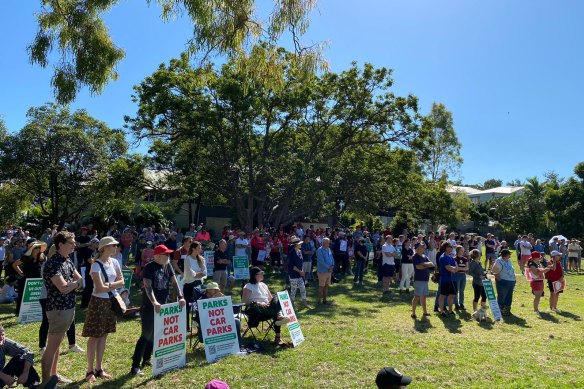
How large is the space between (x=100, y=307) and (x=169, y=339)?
1081 mm

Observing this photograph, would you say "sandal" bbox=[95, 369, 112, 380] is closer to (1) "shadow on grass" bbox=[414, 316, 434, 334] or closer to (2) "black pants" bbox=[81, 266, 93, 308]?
(2) "black pants" bbox=[81, 266, 93, 308]

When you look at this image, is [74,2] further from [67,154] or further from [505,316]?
[67,154]

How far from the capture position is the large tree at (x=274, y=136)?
19.9 m

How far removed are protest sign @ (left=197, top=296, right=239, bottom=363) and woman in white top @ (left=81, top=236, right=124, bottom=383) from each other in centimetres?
149

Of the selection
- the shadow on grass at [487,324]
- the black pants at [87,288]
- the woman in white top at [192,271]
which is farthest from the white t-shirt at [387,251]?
the black pants at [87,288]

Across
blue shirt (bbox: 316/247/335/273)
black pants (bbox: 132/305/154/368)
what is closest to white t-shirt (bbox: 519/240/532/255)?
blue shirt (bbox: 316/247/335/273)

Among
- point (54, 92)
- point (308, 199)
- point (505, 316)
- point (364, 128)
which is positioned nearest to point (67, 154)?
point (308, 199)

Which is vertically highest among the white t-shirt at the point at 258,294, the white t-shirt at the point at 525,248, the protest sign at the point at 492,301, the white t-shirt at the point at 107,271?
the white t-shirt at the point at 525,248

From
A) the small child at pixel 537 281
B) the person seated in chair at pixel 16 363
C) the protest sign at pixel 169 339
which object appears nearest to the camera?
the person seated in chair at pixel 16 363

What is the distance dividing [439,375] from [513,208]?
39.0 metres

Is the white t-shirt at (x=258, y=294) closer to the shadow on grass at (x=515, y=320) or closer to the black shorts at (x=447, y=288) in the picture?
the black shorts at (x=447, y=288)

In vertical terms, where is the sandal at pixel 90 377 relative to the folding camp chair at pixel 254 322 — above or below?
below

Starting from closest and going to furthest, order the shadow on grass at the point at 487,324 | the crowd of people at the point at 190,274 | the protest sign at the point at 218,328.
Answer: the crowd of people at the point at 190,274 → the protest sign at the point at 218,328 → the shadow on grass at the point at 487,324

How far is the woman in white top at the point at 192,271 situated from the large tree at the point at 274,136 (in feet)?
38.3
